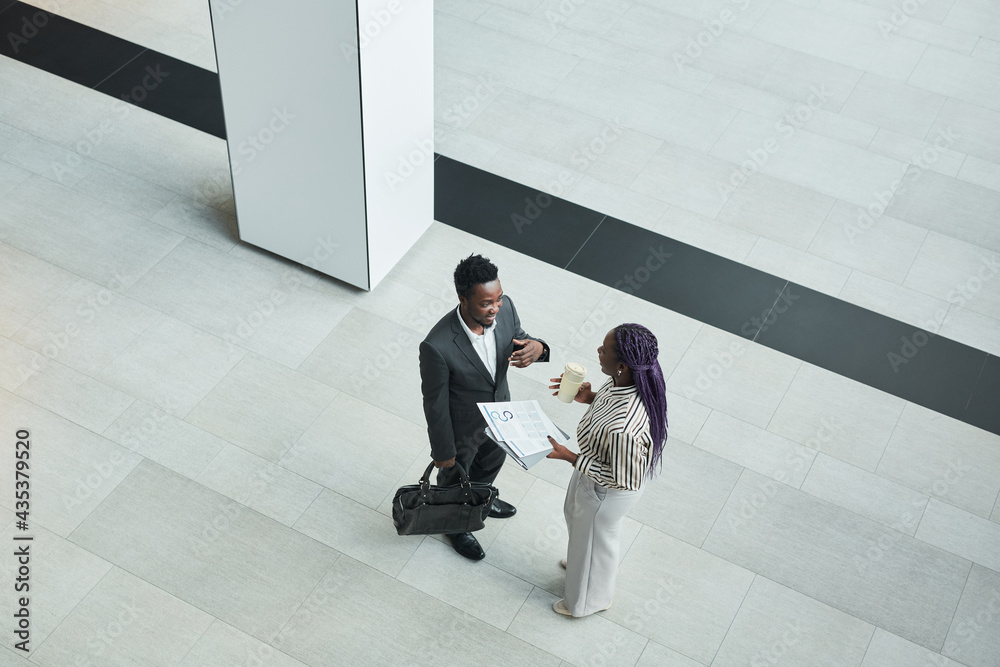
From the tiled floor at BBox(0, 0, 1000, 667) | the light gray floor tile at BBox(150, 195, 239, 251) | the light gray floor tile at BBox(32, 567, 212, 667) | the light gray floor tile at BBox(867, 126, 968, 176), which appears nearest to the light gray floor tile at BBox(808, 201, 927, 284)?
the tiled floor at BBox(0, 0, 1000, 667)

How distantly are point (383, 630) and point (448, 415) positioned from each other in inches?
46.5

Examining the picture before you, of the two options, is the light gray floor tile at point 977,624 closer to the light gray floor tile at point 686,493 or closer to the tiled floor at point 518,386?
the tiled floor at point 518,386

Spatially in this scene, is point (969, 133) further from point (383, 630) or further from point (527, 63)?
point (383, 630)

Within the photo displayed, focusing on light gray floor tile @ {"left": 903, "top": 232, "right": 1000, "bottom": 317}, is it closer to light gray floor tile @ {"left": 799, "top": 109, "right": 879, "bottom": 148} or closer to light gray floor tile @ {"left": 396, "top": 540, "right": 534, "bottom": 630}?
light gray floor tile @ {"left": 799, "top": 109, "right": 879, "bottom": 148}

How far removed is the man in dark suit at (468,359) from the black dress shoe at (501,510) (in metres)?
0.57

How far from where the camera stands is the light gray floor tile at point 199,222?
6.71 m

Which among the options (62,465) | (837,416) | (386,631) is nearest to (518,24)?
(837,416)

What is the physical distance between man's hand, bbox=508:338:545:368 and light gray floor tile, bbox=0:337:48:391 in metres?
3.10

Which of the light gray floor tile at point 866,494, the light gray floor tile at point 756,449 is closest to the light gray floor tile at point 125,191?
the light gray floor tile at point 756,449

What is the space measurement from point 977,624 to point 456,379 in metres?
2.88

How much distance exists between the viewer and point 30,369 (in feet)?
19.1

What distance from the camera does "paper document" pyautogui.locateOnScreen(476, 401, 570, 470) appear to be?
13.6 ft

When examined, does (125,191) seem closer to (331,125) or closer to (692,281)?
(331,125)

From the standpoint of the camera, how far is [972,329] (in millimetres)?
6426
